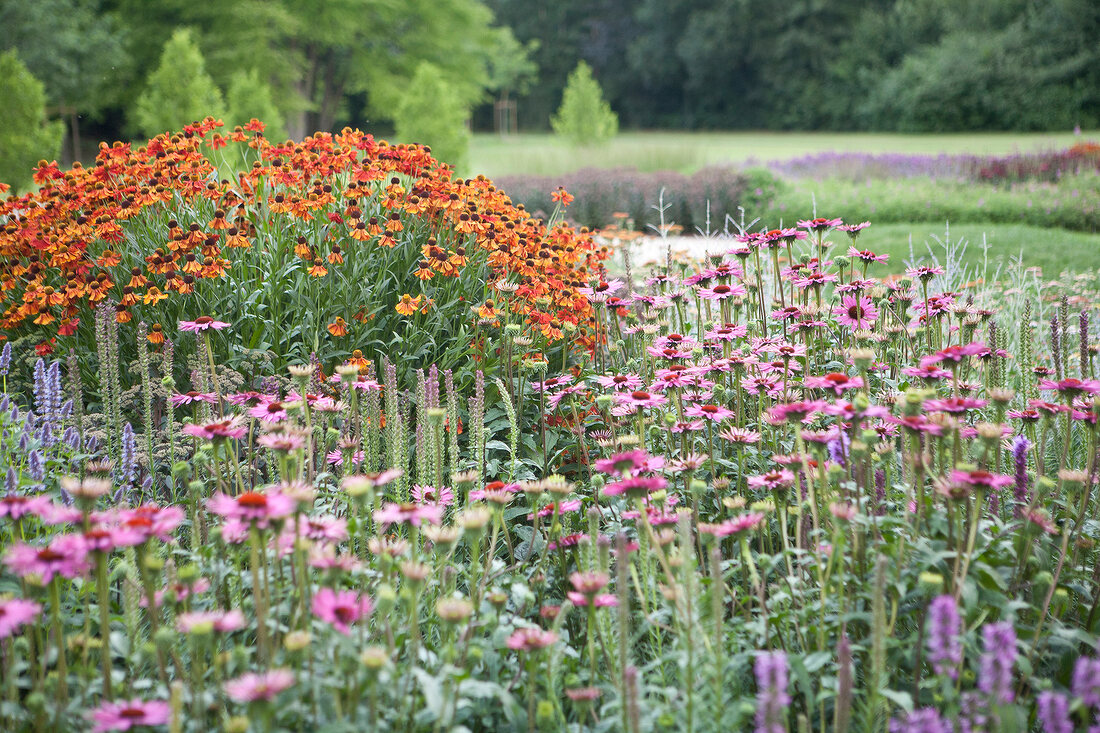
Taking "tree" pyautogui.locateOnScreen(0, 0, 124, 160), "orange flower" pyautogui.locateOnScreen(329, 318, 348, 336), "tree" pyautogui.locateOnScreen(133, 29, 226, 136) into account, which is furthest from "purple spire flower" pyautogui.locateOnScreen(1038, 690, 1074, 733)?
"tree" pyautogui.locateOnScreen(0, 0, 124, 160)

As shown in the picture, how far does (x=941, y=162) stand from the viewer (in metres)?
14.1

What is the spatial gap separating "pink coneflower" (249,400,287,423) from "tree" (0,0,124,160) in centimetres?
→ 2081

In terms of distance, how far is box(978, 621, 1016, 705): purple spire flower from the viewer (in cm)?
108

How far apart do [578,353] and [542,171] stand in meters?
10.9

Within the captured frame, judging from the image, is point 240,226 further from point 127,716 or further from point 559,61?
point 559,61

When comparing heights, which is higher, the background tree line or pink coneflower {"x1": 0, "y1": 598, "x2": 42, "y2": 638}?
the background tree line

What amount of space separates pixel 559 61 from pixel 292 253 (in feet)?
155

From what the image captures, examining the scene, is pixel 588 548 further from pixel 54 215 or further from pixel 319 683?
pixel 54 215

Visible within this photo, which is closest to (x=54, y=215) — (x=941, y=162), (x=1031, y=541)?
(x=1031, y=541)

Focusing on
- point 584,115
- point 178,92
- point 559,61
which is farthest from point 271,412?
point 559,61

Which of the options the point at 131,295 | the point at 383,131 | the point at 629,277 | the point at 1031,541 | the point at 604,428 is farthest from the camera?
the point at 383,131

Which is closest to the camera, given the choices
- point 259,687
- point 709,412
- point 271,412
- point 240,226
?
point 259,687

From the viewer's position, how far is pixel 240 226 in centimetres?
304

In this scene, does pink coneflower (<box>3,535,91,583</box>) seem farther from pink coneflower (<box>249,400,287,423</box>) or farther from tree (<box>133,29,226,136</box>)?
tree (<box>133,29,226,136</box>)
